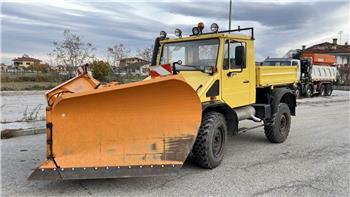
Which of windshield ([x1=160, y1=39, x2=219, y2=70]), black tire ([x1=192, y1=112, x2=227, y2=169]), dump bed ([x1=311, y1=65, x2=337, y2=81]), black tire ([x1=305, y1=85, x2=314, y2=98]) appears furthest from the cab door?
dump bed ([x1=311, y1=65, x2=337, y2=81])

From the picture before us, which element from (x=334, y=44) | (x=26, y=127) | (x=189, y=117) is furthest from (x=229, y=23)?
(x=334, y=44)

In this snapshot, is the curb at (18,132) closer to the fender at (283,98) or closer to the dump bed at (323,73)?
the fender at (283,98)

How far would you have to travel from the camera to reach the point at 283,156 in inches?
247

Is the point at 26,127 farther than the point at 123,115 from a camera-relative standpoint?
Yes

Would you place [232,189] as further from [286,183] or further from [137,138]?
[137,138]

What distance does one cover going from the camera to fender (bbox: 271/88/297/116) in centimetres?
723

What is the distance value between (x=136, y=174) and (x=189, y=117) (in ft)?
3.44

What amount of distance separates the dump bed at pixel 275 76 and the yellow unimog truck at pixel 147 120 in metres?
1.02

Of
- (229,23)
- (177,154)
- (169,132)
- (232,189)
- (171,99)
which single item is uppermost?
(229,23)

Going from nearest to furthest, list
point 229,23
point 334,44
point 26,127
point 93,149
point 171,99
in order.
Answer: point 93,149 < point 171,99 < point 26,127 < point 229,23 < point 334,44

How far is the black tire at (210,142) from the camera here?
16.6 feet

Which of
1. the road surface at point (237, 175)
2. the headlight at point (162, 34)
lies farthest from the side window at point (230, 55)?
the road surface at point (237, 175)

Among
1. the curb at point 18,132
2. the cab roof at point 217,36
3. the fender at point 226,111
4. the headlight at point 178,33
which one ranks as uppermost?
the headlight at point 178,33

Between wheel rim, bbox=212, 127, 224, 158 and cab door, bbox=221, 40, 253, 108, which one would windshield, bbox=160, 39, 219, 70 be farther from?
wheel rim, bbox=212, 127, 224, 158
